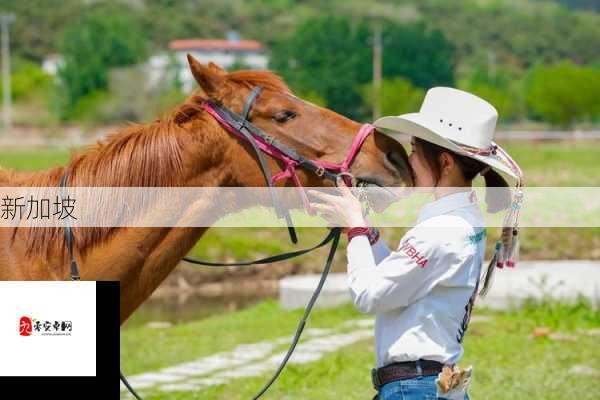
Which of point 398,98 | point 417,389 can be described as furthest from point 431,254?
point 398,98

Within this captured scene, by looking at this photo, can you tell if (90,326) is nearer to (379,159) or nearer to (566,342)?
(379,159)

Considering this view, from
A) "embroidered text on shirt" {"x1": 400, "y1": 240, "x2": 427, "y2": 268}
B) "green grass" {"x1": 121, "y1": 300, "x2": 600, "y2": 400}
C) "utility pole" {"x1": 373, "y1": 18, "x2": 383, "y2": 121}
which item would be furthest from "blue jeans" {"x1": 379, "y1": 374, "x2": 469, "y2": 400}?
"utility pole" {"x1": 373, "y1": 18, "x2": 383, "y2": 121}

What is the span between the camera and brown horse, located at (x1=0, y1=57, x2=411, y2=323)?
3.62 m

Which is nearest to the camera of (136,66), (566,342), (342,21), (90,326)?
(90,326)

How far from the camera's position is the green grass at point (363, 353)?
7008mm

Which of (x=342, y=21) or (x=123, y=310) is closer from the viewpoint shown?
(x=123, y=310)

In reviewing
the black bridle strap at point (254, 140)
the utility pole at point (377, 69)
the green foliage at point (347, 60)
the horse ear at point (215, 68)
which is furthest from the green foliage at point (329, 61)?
the black bridle strap at point (254, 140)

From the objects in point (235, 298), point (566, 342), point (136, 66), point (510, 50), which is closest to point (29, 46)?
point (136, 66)

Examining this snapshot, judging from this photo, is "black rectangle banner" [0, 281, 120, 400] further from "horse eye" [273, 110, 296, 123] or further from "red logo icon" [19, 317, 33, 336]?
"horse eye" [273, 110, 296, 123]

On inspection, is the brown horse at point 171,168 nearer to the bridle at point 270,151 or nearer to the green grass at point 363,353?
the bridle at point 270,151

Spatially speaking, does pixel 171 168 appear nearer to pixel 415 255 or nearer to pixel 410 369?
pixel 415 255

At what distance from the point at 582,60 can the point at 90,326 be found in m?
113

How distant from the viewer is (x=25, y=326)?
337 cm

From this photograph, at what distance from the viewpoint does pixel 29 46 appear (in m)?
106
